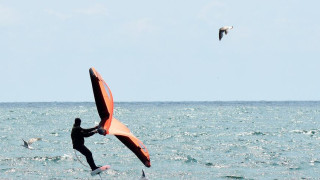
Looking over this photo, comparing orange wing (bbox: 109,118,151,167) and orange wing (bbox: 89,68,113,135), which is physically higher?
orange wing (bbox: 89,68,113,135)

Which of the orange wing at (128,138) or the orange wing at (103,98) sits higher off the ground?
the orange wing at (103,98)

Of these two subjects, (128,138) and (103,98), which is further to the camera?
(128,138)

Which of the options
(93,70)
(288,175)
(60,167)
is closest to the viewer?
(93,70)

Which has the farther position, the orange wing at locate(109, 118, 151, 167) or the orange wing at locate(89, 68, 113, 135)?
the orange wing at locate(109, 118, 151, 167)

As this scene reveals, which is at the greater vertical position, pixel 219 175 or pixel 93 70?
pixel 93 70

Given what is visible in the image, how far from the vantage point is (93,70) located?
19.5 metres

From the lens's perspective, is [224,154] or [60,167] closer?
[60,167]

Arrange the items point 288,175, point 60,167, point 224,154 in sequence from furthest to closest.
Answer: point 224,154 → point 60,167 → point 288,175

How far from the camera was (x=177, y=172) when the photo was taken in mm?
33500

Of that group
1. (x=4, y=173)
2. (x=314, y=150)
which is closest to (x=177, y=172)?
(x=4, y=173)

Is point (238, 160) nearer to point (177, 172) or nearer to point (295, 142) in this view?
point (177, 172)

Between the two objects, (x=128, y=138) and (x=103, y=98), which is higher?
(x=103, y=98)

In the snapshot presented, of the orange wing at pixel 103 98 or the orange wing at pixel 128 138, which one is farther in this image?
the orange wing at pixel 128 138

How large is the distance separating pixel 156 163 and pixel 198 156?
4.52m
